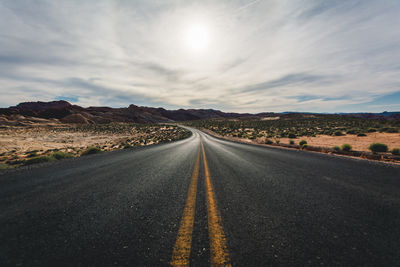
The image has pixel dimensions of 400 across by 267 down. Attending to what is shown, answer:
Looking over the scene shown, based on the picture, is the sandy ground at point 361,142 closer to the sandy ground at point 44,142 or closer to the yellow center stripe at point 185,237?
the yellow center stripe at point 185,237

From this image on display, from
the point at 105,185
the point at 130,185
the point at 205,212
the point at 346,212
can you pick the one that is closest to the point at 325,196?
the point at 346,212

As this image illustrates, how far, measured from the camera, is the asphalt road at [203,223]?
5.12 feet

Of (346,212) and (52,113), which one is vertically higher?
(52,113)

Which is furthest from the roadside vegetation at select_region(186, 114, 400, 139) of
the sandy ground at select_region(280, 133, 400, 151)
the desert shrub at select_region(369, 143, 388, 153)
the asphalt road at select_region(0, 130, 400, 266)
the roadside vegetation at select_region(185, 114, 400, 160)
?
the asphalt road at select_region(0, 130, 400, 266)

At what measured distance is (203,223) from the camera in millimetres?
2164

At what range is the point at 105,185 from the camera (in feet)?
12.5

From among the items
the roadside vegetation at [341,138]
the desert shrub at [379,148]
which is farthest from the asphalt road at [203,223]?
the desert shrub at [379,148]

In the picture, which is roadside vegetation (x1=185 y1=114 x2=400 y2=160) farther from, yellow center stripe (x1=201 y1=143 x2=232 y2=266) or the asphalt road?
yellow center stripe (x1=201 y1=143 x2=232 y2=266)

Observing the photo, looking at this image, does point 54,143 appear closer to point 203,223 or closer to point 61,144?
point 61,144

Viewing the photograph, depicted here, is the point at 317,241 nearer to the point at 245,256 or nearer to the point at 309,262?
the point at 309,262

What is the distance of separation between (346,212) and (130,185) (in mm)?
4287

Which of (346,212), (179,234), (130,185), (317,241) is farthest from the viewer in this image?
(130,185)

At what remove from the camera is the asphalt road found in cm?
156

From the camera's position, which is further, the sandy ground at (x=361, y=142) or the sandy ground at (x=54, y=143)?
the sandy ground at (x=54, y=143)
